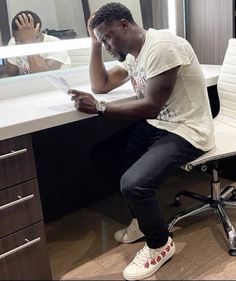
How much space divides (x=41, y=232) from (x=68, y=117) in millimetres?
482

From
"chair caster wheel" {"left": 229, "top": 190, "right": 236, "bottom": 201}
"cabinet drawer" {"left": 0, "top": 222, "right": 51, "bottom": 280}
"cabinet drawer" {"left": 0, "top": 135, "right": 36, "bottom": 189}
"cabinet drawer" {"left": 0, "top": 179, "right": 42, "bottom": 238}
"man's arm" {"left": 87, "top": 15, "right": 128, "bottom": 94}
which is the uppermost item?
"man's arm" {"left": 87, "top": 15, "right": 128, "bottom": 94}

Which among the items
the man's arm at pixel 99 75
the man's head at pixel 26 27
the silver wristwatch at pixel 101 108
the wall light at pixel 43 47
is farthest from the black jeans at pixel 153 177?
the man's head at pixel 26 27

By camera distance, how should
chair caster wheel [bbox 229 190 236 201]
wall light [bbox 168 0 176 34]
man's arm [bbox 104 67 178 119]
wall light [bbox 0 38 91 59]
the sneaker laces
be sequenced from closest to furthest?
man's arm [bbox 104 67 178 119] → the sneaker laces → wall light [bbox 0 38 91 59] → chair caster wheel [bbox 229 190 236 201] → wall light [bbox 168 0 176 34]

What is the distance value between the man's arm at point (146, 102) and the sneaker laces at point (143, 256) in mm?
585

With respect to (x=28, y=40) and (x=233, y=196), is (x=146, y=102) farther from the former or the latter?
(x=233, y=196)

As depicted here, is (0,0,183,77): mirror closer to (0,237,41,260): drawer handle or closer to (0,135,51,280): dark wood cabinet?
(0,135,51,280): dark wood cabinet

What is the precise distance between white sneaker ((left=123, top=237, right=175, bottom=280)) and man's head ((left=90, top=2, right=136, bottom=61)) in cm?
88

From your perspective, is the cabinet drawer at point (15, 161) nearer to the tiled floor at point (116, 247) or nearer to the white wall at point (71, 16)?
the tiled floor at point (116, 247)

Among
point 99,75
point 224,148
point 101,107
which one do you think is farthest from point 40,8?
point 224,148

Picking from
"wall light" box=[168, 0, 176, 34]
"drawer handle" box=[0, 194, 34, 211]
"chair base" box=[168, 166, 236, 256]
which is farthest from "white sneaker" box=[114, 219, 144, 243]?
"wall light" box=[168, 0, 176, 34]

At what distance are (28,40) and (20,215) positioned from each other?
939 millimetres

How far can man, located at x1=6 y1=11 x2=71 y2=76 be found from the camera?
1988 millimetres

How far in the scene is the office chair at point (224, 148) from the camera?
71.7 inches

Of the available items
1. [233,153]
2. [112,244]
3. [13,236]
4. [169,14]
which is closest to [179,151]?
[233,153]
